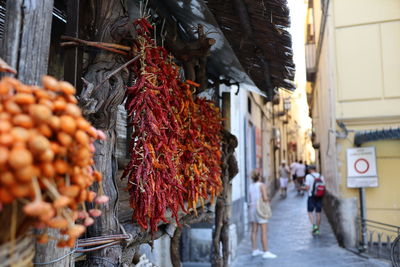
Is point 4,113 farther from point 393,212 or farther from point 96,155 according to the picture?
point 393,212

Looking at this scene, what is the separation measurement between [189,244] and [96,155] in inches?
191

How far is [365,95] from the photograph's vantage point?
7809 mm

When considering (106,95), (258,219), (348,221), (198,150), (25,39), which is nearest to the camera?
(25,39)

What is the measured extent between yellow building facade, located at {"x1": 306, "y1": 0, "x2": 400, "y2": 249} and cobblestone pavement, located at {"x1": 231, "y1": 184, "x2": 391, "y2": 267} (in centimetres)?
60

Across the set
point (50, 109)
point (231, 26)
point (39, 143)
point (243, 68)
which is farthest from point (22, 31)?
point (243, 68)

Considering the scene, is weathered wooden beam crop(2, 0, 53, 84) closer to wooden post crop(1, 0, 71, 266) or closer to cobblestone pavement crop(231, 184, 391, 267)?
wooden post crop(1, 0, 71, 266)


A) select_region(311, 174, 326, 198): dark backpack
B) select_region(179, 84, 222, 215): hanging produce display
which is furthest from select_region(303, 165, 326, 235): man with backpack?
select_region(179, 84, 222, 215): hanging produce display

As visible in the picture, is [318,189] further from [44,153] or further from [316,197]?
[44,153]

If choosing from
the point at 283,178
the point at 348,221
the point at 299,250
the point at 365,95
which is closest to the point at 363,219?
the point at 348,221

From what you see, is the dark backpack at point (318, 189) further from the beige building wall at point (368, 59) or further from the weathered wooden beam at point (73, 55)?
the weathered wooden beam at point (73, 55)

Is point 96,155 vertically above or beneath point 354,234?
above

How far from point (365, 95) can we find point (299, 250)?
155 inches

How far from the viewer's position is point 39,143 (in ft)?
2.49

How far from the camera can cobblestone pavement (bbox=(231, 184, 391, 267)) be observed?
623 cm
